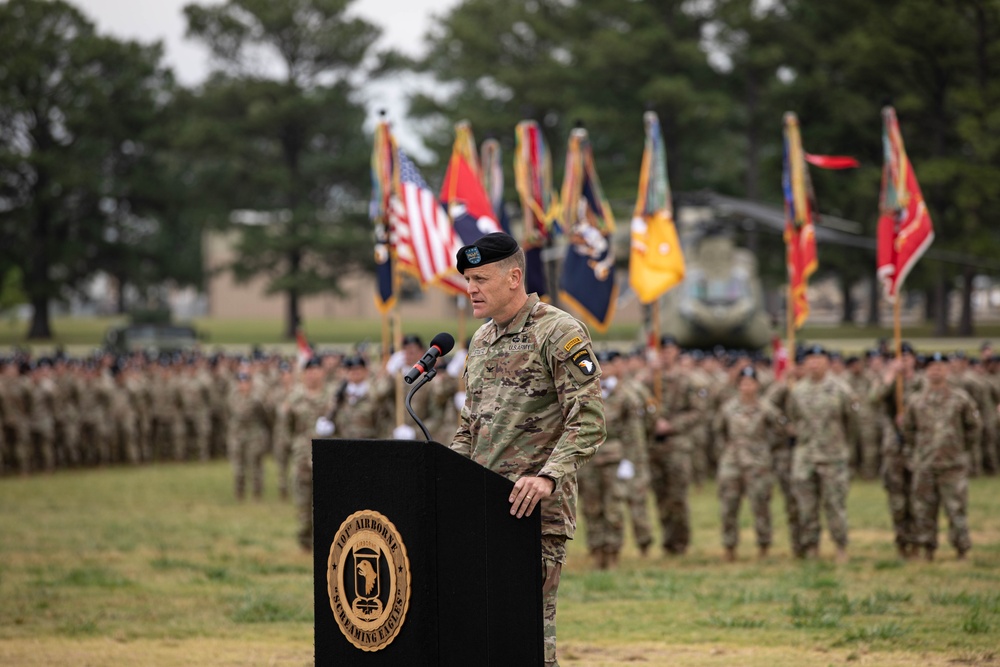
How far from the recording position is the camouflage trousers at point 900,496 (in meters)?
11.3

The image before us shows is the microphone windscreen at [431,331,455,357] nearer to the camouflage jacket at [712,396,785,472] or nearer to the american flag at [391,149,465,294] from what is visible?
the camouflage jacket at [712,396,785,472]

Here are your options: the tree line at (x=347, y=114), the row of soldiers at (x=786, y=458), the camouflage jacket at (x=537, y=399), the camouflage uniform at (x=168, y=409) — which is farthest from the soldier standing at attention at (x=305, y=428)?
the tree line at (x=347, y=114)

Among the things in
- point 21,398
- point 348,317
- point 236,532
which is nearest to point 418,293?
point 348,317

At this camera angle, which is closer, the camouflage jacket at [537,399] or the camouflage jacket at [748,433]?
the camouflage jacket at [537,399]

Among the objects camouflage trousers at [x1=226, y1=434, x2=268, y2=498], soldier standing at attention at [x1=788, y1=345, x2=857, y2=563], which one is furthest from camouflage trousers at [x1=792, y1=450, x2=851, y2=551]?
camouflage trousers at [x1=226, y1=434, x2=268, y2=498]

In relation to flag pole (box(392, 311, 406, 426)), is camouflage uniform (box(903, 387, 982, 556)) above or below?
below

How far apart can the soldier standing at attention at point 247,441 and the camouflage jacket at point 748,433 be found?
7.91 m

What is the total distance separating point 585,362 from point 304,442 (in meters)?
8.58

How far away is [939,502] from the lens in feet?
36.1

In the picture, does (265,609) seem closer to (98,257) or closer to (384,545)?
(384,545)

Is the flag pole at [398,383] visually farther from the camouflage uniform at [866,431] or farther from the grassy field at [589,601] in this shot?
the camouflage uniform at [866,431]

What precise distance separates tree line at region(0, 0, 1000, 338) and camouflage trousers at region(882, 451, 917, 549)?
26071 mm

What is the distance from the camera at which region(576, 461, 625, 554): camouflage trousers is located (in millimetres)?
10977

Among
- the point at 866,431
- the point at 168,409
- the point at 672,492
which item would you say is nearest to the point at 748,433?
the point at 672,492
